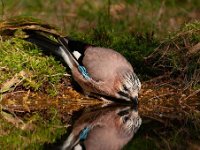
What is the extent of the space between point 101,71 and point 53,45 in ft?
2.72

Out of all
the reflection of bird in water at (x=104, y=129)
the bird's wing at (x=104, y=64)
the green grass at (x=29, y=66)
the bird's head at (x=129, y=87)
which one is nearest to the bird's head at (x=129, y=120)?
the reflection of bird in water at (x=104, y=129)

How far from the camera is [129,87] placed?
8.69 metres

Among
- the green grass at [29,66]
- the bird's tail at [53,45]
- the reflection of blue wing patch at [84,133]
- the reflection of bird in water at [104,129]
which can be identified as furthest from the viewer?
the bird's tail at [53,45]

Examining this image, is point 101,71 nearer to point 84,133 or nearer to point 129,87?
point 129,87

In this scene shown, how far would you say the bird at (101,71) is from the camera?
345 inches

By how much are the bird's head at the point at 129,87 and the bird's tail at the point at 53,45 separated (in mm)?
701

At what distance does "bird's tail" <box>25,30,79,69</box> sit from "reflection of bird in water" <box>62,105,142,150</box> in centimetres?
99

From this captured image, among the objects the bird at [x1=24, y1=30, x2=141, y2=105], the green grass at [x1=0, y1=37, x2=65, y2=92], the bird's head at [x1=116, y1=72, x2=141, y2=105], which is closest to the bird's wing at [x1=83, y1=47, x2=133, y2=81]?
the bird at [x1=24, y1=30, x2=141, y2=105]

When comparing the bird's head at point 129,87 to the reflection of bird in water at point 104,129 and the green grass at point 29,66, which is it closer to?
the reflection of bird in water at point 104,129

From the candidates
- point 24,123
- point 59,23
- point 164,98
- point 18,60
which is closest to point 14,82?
point 18,60

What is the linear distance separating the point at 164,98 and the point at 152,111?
568mm

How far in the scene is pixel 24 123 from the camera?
7.77 meters

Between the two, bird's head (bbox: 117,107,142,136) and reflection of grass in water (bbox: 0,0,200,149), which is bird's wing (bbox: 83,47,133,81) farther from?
bird's head (bbox: 117,107,142,136)

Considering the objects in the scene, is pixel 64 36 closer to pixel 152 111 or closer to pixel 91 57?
pixel 91 57
